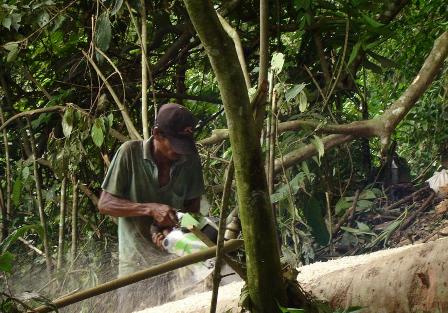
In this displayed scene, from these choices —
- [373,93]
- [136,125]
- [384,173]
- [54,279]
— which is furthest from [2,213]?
[373,93]

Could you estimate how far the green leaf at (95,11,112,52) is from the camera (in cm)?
300

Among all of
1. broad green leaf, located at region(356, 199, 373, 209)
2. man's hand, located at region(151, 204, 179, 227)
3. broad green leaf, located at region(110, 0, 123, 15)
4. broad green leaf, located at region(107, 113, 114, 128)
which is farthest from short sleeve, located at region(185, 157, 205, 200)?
broad green leaf, located at region(356, 199, 373, 209)

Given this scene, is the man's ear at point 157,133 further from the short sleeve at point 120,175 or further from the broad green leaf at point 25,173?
the broad green leaf at point 25,173

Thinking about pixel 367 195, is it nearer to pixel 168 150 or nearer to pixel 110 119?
pixel 110 119

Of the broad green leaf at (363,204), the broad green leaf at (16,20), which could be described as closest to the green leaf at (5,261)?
the broad green leaf at (16,20)

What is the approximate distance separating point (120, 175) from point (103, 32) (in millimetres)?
1051

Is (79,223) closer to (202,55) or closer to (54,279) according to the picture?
(54,279)

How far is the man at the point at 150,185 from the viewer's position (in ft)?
6.69

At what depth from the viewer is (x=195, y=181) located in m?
2.14

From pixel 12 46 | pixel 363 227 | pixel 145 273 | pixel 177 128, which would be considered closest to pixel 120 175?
pixel 177 128

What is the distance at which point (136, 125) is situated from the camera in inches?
123

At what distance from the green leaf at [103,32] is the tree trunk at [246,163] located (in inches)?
73.9

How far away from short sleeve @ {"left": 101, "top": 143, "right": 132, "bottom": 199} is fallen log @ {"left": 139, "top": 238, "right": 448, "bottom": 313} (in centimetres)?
62

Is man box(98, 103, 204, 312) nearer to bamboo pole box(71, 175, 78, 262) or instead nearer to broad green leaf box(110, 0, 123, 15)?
bamboo pole box(71, 175, 78, 262)
